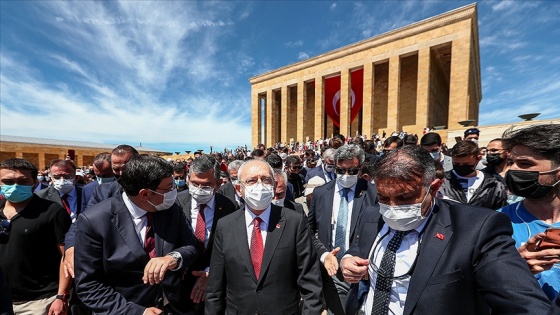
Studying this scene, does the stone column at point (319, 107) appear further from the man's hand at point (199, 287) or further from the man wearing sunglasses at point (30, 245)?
the man wearing sunglasses at point (30, 245)

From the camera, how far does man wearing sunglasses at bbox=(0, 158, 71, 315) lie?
2449 millimetres

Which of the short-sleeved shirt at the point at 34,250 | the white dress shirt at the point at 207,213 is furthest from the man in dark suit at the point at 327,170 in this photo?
the short-sleeved shirt at the point at 34,250

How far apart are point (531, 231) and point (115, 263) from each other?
2931 mm

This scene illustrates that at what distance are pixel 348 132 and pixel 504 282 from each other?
87.1 feet

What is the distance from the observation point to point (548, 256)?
122 cm

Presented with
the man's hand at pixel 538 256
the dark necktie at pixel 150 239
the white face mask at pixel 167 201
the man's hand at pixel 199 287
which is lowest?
the man's hand at pixel 199 287

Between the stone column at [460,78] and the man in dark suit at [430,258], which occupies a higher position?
the stone column at [460,78]

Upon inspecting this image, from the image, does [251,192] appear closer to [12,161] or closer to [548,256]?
[548,256]

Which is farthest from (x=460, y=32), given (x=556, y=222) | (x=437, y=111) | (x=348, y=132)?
(x=556, y=222)

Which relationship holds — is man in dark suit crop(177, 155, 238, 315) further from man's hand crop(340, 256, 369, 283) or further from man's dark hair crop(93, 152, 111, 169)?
man's dark hair crop(93, 152, 111, 169)

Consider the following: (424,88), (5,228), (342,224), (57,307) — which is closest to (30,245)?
(5,228)

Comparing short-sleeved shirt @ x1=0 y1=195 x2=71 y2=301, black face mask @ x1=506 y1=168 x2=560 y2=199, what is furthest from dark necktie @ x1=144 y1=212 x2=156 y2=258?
black face mask @ x1=506 y1=168 x2=560 y2=199

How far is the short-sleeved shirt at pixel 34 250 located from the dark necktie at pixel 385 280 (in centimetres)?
321

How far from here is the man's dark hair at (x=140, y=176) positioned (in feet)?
6.39
